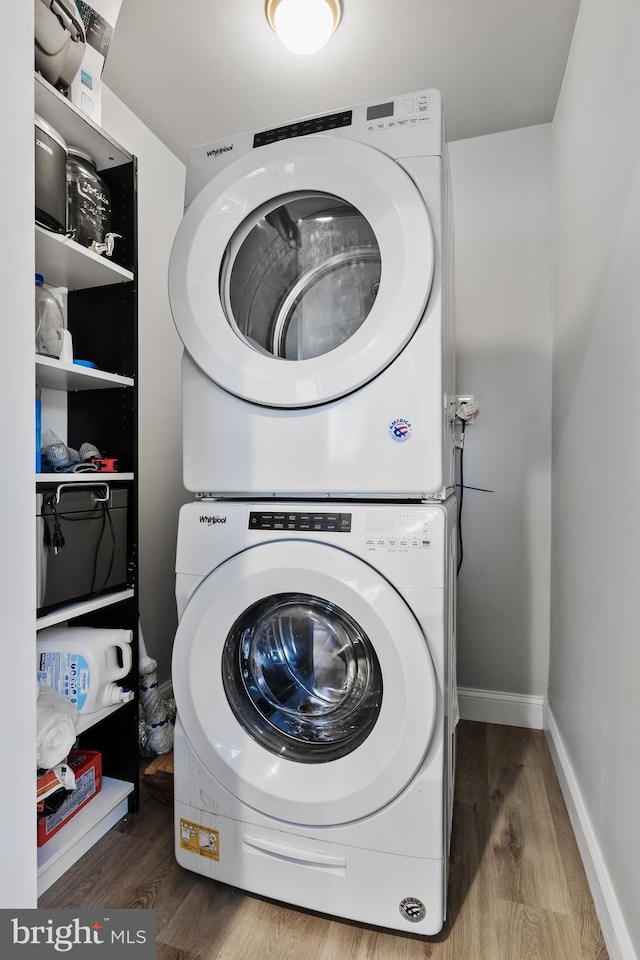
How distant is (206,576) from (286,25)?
154 cm

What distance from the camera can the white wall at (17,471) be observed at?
1.90ft

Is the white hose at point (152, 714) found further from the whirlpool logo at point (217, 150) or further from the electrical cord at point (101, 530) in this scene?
the whirlpool logo at point (217, 150)

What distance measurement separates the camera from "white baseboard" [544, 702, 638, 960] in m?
0.99

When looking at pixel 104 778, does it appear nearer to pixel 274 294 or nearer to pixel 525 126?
pixel 274 294

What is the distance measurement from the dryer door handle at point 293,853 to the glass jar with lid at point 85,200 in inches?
58.7

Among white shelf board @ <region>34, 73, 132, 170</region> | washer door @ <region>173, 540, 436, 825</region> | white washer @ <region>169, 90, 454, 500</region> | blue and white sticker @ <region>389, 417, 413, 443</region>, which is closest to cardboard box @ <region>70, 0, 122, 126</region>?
white shelf board @ <region>34, 73, 132, 170</region>

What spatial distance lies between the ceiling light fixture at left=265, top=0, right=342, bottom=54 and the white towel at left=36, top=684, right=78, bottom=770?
6.19 ft

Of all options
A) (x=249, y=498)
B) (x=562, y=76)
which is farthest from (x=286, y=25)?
(x=249, y=498)

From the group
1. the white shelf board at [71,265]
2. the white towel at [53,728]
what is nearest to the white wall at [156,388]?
the white shelf board at [71,265]

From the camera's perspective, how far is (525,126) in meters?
2.04

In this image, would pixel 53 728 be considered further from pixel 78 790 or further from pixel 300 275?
pixel 300 275

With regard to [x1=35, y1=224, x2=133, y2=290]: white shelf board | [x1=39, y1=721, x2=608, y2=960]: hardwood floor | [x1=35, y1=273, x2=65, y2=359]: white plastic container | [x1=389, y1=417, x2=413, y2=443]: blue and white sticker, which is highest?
[x1=35, y1=224, x2=133, y2=290]: white shelf board

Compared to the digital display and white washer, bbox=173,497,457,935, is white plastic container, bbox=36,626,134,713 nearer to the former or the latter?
white washer, bbox=173,497,457,935

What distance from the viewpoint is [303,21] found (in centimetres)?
148
